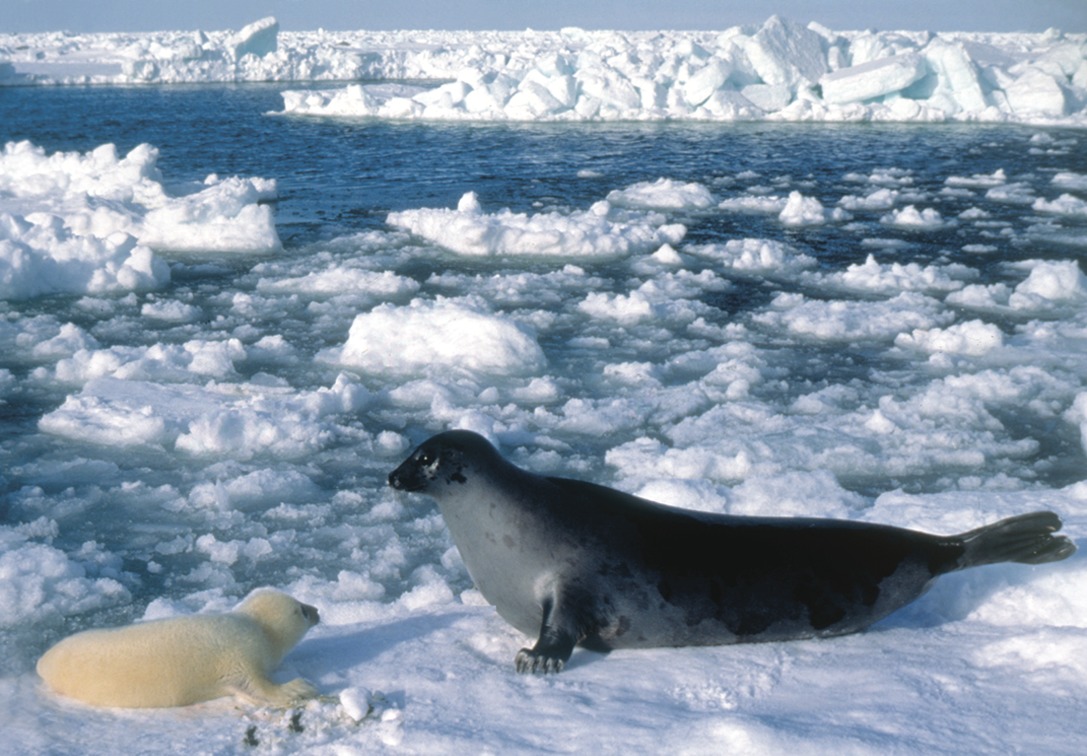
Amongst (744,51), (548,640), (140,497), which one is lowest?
(140,497)

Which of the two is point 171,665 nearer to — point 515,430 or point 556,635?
point 556,635

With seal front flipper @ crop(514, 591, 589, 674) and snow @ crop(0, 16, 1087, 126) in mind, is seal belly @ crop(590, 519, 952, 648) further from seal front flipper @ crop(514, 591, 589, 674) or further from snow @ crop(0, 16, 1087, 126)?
snow @ crop(0, 16, 1087, 126)

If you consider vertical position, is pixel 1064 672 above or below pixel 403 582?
above

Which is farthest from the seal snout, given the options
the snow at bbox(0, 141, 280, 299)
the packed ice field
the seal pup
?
the snow at bbox(0, 141, 280, 299)

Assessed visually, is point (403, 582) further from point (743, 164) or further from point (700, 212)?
point (743, 164)

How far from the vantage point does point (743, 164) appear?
18797 mm

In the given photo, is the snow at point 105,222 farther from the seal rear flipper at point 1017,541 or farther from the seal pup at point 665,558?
the seal rear flipper at point 1017,541

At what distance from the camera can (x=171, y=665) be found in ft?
7.73

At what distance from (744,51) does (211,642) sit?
88.1 feet

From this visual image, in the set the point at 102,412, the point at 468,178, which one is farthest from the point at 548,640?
the point at 468,178

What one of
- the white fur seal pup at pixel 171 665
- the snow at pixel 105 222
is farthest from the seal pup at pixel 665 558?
the snow at pixel 105 222

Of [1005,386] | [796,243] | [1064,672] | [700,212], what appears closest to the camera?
[1064,672]

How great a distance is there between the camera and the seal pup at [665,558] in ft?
9.07

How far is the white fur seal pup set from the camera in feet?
7.66
